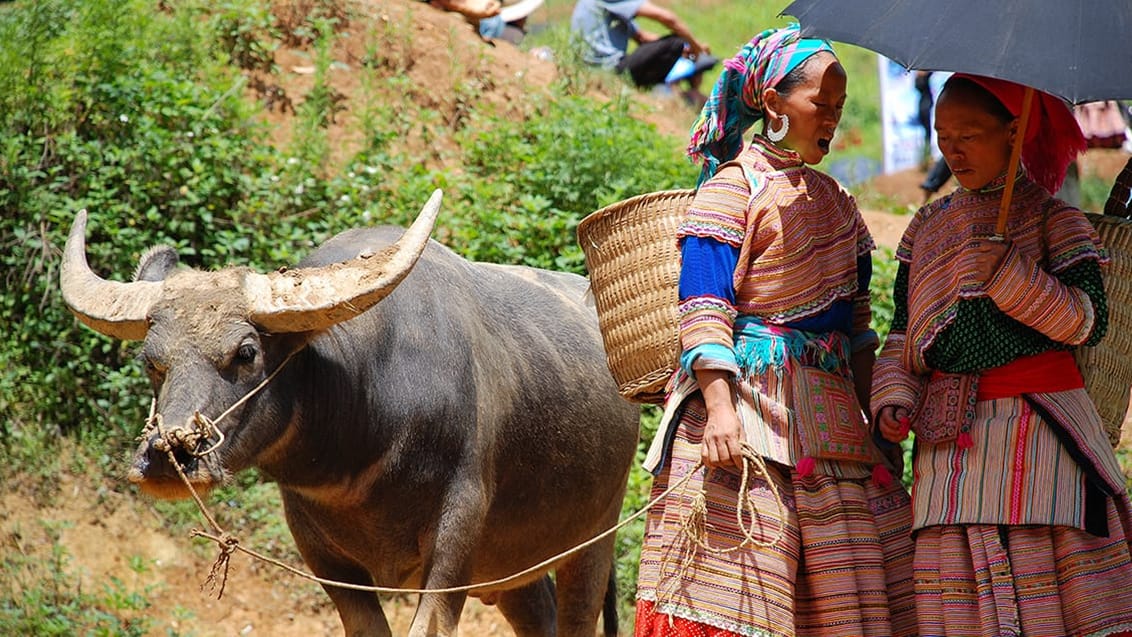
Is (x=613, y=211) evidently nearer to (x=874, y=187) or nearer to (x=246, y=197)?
(x=246, y=197)

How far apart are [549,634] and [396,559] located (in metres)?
1.48

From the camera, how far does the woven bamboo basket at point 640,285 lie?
3.67m

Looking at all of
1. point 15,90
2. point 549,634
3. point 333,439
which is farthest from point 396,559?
point 15,90

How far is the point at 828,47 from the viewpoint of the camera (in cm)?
357

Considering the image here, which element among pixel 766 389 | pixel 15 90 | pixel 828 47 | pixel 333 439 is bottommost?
pixel 15 90

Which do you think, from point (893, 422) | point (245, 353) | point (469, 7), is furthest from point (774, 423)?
point (469, 7)

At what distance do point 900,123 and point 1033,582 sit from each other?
31.3ft

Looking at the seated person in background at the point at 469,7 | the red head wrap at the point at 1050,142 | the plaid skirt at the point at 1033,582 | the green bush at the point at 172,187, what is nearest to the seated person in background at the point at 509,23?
the seated person in background at the point at 469,7

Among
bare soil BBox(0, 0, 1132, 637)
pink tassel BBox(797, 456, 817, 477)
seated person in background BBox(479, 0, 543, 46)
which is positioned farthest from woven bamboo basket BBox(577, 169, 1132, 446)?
seated person in background BBox(479, 0, 543, 46)

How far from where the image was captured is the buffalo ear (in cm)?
439

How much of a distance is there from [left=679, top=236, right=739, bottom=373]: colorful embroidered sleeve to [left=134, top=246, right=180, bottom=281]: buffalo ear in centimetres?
185

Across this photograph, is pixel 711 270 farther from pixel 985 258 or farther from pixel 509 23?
pixel 509 23

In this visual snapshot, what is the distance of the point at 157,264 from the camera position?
4.43 meters

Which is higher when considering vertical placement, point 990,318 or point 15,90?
point 990,318
